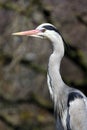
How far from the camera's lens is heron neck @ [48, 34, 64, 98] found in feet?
14.6

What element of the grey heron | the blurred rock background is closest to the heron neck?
the grey heron

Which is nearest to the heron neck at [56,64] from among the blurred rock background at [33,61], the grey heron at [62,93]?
the grey heron at [62,93]

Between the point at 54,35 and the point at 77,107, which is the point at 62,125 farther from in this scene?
the point at 54,35

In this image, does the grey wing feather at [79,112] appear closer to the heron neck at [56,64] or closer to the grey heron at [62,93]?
the grey heron at [62,93]

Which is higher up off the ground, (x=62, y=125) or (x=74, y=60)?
(x=62, y=125)

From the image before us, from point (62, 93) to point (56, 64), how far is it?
0.78ft

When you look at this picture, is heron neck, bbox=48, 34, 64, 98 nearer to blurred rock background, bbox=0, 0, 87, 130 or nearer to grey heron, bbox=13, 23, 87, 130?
grey heron, bbox=13, 23, 87, 130

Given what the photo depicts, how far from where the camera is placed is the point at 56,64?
450cm

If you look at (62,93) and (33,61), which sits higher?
(62,93)

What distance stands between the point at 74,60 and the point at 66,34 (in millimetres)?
325

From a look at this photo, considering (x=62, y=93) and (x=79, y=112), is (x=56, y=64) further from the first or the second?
(x=79, y=112)

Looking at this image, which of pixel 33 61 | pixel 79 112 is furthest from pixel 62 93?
pixel 33 61

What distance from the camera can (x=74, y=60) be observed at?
23.1 ft

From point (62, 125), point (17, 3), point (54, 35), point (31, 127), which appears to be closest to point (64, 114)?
point (62, 125)
